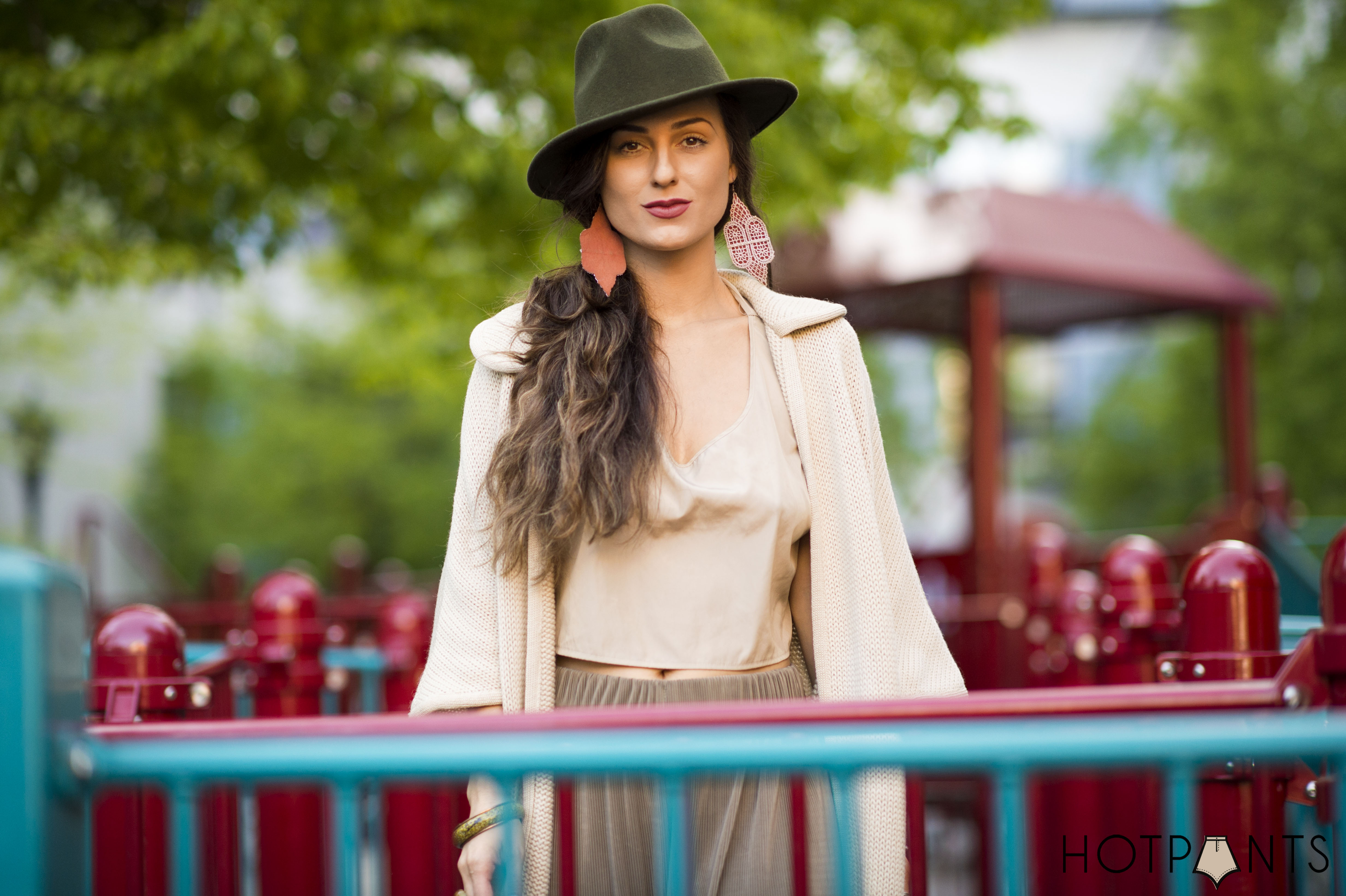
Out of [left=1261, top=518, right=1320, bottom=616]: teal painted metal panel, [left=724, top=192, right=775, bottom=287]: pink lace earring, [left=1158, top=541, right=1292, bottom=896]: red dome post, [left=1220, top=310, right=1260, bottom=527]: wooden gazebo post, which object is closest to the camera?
[left=724, top=192, right=775, bottom=287]: pink lace earring

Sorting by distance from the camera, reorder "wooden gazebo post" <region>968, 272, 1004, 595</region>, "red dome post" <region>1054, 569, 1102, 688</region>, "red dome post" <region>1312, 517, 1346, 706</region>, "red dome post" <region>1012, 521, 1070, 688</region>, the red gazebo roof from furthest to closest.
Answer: the red gazebo roof → "wooden gazebo post" <region>968, 272, 1004, 595</region> → "red dome post" <region>1012, 521, 1070, 688</region> → "red dome post" <region>1054, 569, 1102, 688</region> → "red dome post" <region>1312, 517, 1346, 706</region>

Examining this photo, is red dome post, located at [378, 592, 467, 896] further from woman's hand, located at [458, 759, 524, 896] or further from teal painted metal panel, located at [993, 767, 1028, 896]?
teal painted metal panel, located at [993, 767, 1028, 896]

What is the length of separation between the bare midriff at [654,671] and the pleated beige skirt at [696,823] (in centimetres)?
1

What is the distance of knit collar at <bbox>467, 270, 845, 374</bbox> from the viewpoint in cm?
238

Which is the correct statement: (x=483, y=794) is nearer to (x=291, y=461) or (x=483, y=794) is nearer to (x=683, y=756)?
(x=683, y=756)

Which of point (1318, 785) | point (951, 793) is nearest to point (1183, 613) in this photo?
point (1318, 785)

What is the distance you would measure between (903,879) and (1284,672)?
725mm

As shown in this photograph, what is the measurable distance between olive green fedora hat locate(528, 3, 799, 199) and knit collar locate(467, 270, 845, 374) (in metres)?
0.28

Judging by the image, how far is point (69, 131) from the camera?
19.6 ft

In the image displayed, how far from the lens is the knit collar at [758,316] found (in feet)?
7.82

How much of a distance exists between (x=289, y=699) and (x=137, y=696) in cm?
111

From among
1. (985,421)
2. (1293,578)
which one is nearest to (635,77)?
(985,421)

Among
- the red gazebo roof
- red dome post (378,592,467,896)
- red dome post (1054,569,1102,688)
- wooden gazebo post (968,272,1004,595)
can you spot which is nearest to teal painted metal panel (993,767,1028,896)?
red dome post (378,592,467,896)

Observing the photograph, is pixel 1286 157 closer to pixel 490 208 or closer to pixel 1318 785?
pixel 490 208
